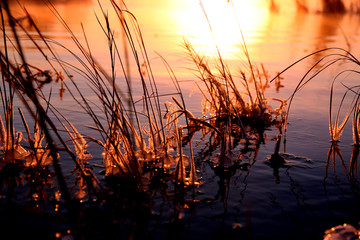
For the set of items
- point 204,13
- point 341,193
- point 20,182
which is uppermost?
point 204,13

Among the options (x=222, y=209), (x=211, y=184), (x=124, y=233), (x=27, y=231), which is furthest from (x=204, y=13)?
(x=27, y=231)

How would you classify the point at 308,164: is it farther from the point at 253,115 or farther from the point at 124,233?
the point at 124,233

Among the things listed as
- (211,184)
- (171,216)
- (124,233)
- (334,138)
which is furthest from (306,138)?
(124,233)

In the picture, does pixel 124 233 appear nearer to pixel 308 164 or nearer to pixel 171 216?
pixel 171 216

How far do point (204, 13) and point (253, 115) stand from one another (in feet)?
4.25

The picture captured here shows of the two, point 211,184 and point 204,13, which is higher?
point 204,13

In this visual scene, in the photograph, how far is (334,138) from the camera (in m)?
2.56

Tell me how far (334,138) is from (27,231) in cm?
217

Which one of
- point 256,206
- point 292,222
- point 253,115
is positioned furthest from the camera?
point 253,115

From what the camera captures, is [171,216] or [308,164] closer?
[171,216]

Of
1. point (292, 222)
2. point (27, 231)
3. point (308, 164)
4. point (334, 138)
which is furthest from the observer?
point (334, 138)

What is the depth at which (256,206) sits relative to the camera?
1662 millimetres

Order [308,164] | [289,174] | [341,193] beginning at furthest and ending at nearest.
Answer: [308,164] < [289,174] < [341,193]

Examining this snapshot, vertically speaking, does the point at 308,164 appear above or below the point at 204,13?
below
